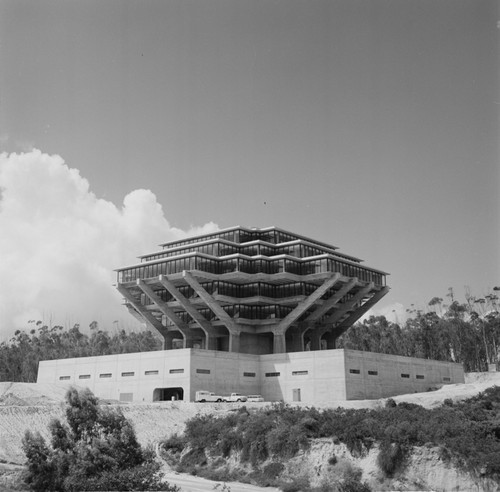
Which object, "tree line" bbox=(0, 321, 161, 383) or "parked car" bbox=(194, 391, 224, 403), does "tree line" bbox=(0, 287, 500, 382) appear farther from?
"parked car" bbox=(194, 391, 224, 403)

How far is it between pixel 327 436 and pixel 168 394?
120ft

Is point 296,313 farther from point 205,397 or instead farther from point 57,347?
point 57,347

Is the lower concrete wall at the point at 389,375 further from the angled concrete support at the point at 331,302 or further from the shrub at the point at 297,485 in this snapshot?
the shrub at the point at 297,485

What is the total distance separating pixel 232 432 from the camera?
163 feet

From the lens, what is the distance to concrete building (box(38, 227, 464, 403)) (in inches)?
3019

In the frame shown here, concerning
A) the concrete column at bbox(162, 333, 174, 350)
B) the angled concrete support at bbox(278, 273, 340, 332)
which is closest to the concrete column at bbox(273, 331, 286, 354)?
the angled concrete support at bbox(278, 273, 340, 332)

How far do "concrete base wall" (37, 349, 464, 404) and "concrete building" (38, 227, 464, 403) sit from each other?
0.44ft

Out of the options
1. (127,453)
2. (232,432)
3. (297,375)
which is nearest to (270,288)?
(297,375)

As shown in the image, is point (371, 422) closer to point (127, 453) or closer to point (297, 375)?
point (127, 453)

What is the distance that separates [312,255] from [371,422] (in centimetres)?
4866

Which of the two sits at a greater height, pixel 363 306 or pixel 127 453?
pixel 363 306

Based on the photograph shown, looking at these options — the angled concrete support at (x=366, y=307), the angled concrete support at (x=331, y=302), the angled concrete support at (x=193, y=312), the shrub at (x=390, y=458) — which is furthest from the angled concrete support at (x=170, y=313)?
the shrub at (x=390, y=458)

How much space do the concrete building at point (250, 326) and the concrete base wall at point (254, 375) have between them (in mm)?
133

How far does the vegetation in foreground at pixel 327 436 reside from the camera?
4075 centimetres
